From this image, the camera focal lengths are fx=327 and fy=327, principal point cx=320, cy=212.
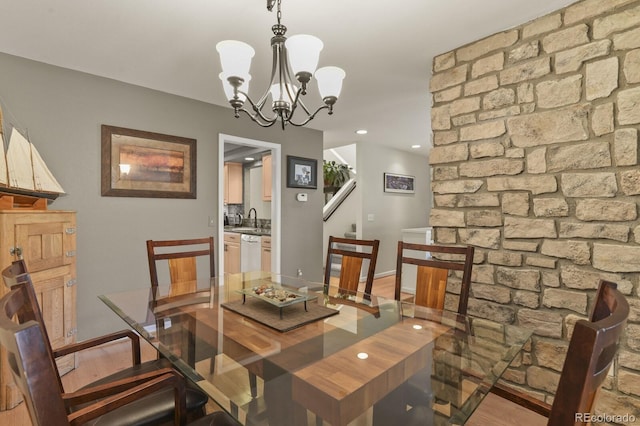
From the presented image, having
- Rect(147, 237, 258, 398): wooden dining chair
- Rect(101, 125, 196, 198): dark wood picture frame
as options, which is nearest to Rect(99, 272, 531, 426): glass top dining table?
Rect(147, 237, 258, 398): wooden dining chair

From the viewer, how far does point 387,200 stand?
6141 mm

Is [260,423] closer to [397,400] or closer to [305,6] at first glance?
[397,400]

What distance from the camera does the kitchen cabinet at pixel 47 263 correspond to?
2.06 m

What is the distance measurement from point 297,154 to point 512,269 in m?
3.06

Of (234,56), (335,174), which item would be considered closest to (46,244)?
(234,56)

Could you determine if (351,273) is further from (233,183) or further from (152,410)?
(233,183)

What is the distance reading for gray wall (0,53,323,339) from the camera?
264 centimetres

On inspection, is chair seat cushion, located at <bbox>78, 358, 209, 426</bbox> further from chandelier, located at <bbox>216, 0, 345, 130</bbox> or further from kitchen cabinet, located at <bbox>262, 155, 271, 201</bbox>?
kitchen cabinet, located at <bbox>262, 155, 271, 201</bbox>

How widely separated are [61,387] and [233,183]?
5.48m

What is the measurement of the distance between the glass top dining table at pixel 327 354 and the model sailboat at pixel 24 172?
1275 millimetres

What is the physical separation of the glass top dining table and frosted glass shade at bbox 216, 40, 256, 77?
1.14 meters

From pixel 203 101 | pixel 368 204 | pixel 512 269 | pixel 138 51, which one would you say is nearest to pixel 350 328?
pixel 512 269

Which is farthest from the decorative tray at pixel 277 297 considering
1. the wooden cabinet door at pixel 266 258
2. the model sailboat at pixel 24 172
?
the wooden cabinet door at pixel 266 258

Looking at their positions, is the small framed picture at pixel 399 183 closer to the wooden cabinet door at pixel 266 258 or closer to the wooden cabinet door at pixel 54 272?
the wooden cabinet door at pixel 266 258
